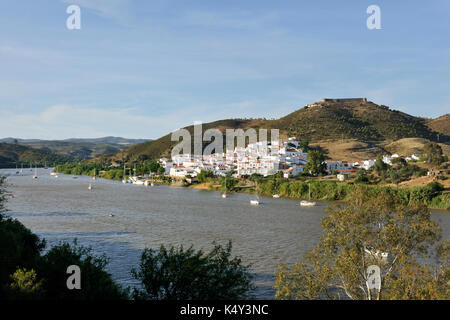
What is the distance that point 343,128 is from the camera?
13525 cm

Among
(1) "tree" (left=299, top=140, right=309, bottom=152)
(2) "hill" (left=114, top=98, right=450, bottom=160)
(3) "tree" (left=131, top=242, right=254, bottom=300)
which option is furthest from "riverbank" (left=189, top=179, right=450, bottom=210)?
(2) "hill" (left=114, top=98, right=450, bottom=160)

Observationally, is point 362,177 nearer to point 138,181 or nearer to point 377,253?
point 377,253

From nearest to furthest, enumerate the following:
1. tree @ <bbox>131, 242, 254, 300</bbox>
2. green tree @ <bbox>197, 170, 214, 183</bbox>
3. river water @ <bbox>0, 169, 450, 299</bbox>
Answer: tree @ <bbox>131, 242, 254, 300</bbox>
river water @ <bbox>0, 169, 450, 299</bbox>
green tree @ <bbox>197, 170, 214, 183</bbox>

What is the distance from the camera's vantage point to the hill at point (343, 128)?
11570 cm

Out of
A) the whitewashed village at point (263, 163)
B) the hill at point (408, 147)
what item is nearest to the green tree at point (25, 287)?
the whitewashed village at point (263, 163)

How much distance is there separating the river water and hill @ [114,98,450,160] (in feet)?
210

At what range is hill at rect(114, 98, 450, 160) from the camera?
115700mm

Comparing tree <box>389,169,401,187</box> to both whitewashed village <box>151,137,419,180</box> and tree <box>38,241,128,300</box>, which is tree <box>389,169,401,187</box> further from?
tree <box>38,241,128,300</box>

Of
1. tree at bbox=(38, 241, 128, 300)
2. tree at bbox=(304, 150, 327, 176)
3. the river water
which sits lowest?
the river water

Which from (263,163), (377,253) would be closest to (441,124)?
(263,163)

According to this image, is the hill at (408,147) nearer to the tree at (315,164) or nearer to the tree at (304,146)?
the tree at (304,146)

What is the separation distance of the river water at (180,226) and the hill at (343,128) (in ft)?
210
